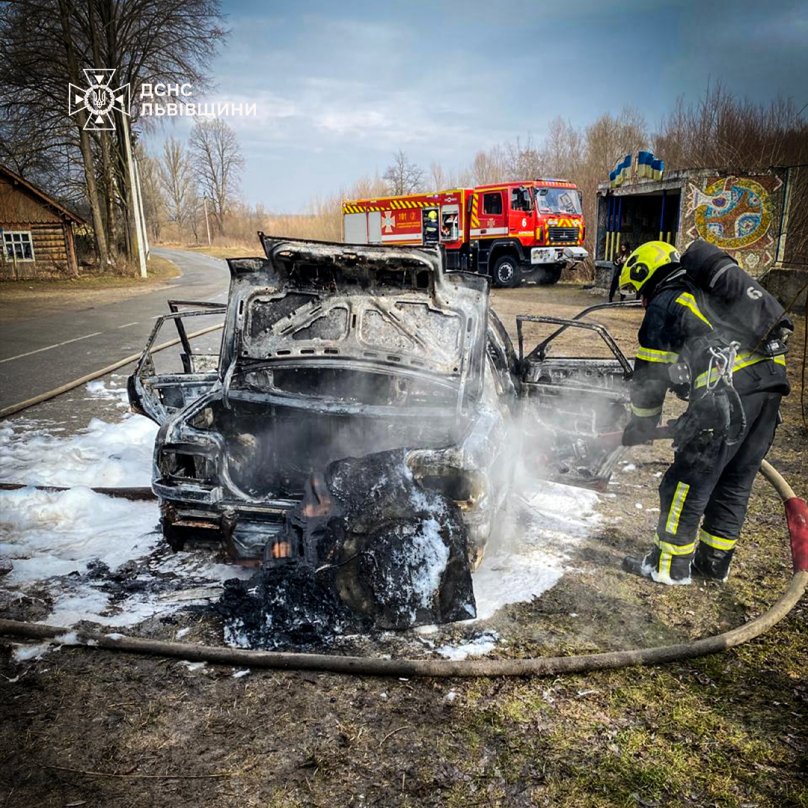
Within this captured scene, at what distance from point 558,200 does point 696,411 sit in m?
16.9

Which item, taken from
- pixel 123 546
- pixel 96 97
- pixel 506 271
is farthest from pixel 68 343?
pixel 96 97

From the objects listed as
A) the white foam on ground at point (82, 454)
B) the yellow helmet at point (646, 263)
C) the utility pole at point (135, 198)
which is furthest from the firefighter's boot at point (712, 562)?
the utility pole at point (135, 198)

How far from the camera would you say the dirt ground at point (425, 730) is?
2.18 meters

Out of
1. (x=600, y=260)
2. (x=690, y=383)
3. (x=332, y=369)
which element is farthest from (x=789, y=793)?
(x=600, y=260)

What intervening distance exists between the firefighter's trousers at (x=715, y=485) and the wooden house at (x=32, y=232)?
28.6m

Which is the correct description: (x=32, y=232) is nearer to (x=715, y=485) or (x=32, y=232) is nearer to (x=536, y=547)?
(x=536, y=547)

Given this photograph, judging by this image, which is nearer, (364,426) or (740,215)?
(364,426)

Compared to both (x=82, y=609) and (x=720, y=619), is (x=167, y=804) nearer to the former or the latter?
(x=82, y=609)

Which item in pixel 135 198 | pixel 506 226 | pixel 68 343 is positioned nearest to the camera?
pixel 68 343

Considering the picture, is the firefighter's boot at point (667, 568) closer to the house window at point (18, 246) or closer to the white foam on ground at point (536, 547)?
the white foam on ground at point (536, 547)

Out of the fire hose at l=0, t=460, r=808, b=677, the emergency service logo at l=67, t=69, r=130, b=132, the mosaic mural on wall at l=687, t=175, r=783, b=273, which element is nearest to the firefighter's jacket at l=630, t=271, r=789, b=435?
the fire hose at l=0, t=460, r=808, b=677

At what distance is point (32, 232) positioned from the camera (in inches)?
1042

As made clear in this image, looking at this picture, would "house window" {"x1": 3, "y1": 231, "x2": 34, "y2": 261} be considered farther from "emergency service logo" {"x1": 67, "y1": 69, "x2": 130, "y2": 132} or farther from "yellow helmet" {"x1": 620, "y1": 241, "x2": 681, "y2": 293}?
"yellow helmet" {"x1": 620, "y1": 241, "x2": 681, "y2": 293}

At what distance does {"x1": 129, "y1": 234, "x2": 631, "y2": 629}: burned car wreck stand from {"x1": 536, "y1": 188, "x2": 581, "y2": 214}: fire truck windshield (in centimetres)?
1437
